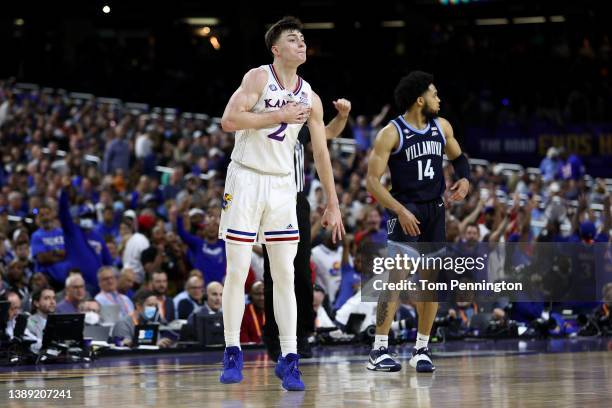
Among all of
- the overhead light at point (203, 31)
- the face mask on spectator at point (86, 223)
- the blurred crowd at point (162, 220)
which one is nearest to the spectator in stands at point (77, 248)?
the blurred crowd at point (162, 220)

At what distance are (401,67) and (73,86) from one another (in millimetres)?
8977

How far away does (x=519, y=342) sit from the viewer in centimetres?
1357

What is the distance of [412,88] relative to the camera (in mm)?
9930

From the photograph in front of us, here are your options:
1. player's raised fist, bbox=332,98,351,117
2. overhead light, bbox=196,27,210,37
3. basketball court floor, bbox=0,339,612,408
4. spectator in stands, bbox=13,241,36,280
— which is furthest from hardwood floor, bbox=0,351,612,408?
overhead light, bbox=196,27,210,37

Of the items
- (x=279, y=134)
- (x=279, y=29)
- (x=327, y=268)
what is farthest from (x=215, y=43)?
(x=279, y=134)

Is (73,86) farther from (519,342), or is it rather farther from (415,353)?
(415,353)

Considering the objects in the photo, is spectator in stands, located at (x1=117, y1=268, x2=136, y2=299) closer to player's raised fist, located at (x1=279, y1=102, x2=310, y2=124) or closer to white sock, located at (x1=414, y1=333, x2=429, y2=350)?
white sock, located at (x1=414, y1=333, x2=429, y2=350)

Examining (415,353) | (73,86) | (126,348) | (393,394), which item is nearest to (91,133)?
(73,86)

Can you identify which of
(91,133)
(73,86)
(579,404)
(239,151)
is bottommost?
(579,404)

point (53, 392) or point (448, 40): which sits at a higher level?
point (448, 40)

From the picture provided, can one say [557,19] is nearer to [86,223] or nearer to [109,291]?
[86,223]

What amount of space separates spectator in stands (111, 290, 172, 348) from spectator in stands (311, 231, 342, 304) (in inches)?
100

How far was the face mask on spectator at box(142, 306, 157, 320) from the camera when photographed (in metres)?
13.6

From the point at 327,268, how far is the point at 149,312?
2967 mm
